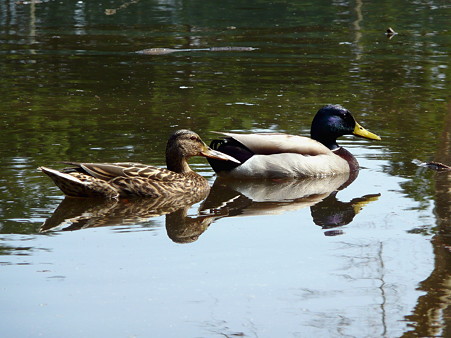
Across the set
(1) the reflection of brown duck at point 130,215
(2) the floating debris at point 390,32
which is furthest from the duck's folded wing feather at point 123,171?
(2) the floating debris at point 390,32

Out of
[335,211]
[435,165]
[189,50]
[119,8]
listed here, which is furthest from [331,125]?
[119,8]

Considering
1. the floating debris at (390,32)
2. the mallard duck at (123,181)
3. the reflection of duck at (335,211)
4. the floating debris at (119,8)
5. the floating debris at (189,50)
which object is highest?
the mallard duck at (123,181)

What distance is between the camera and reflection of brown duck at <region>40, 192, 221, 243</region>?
8.73m

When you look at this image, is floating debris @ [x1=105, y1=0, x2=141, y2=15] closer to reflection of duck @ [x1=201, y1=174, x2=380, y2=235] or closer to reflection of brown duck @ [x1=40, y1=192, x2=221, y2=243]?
reflection of duck @ [x1=201, y1=174, x2=380, y2=235]

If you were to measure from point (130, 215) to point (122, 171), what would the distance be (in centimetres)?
66

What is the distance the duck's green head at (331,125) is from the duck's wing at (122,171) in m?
2.50

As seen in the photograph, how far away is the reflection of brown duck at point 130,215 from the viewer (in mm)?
8734

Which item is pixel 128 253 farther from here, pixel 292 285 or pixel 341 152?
pixel 341 152

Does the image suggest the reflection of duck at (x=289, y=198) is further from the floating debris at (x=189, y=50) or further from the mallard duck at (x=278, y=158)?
the floating debris at (x=189, y=50)

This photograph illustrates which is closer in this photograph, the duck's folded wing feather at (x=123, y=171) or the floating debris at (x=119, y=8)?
the duck's folded wing feather at (x=123, y=171)

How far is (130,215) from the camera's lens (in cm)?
922

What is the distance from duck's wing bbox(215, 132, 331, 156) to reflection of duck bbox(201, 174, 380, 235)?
32 centimetres

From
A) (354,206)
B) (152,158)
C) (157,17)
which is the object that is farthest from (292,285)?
(157,17)

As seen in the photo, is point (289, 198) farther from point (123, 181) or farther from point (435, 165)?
point (435, 165)
